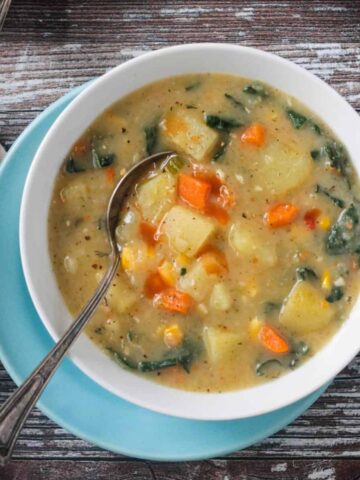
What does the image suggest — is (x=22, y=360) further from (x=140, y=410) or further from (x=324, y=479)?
(x=324, y=479)

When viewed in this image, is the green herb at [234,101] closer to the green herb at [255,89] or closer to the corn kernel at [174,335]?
the green herb at [255,89]

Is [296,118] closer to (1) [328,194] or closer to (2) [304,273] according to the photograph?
(1) [328,194]

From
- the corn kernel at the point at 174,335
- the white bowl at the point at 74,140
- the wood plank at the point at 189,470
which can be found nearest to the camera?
the white bowl at the point at 74,140

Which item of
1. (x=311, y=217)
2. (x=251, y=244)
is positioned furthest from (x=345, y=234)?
(x=251, y=244)

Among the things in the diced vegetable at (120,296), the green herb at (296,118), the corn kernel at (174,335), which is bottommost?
the corn kernel at (174,335)

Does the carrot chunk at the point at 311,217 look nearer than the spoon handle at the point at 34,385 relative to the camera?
No

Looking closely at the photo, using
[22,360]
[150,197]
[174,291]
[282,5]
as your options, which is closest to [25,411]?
[22,360]

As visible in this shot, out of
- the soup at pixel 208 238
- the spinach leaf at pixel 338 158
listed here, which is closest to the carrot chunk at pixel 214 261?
the soup at pixel 208 238
